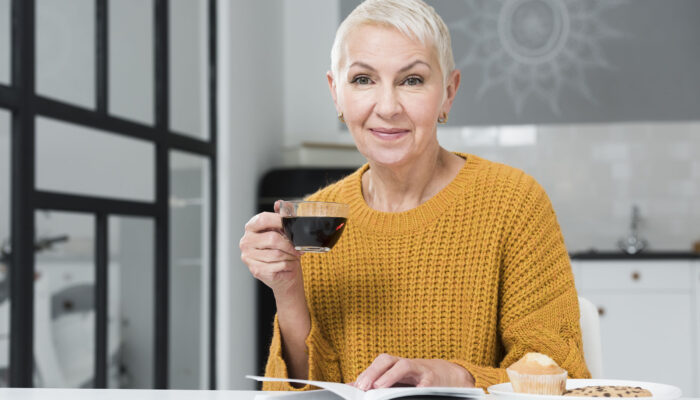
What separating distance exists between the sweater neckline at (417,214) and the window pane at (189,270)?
2321 mm

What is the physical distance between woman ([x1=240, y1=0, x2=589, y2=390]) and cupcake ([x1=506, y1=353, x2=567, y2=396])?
23cm

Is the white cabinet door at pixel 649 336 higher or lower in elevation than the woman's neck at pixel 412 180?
lower

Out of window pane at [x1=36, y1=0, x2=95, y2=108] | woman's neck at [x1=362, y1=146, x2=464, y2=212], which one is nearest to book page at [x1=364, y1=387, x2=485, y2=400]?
woman's neck at [x1=362, y1=146, x2=464, y2=212]

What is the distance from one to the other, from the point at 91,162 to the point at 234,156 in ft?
4.34

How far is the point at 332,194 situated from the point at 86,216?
1600 mm

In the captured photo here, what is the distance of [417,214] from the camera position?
154cm

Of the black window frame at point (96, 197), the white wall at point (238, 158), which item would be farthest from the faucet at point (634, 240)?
the black window frame at point (96, 197)

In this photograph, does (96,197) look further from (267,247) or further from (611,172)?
(611,172)

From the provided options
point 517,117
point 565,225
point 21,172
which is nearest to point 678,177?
point 565,225

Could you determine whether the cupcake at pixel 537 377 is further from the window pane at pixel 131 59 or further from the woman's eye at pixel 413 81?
the window pane at pixel 131 59

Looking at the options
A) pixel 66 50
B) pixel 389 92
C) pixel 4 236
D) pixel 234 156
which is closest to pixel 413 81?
pixel 389 92

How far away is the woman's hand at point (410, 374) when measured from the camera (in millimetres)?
1114

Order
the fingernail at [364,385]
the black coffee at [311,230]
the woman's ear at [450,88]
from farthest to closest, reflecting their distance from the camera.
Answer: the woman's ear at [450,88], the black coffee at [311,230], the fingernail at [364,385]

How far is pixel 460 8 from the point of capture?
16.3ft
